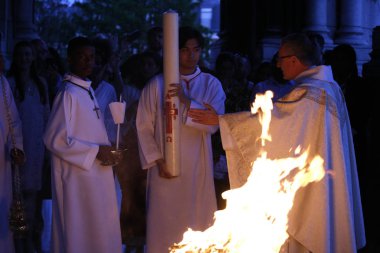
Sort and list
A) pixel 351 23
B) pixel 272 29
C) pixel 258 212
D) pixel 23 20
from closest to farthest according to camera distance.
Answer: pixel 258 212
pixel 351 23
pixel 272 29
pixel 23 20

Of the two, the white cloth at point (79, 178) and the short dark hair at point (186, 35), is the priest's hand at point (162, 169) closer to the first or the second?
the white cloth at point (79, 178)

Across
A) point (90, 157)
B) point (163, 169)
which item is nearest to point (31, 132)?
point (90, 157)

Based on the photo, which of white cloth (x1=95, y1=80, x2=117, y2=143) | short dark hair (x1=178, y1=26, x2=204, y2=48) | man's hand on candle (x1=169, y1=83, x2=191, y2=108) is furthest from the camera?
white cloth (x1=95, y1=80, x2=117, y2=143)

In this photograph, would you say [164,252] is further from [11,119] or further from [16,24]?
[16,24]

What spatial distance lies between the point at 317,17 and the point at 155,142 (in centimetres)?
588

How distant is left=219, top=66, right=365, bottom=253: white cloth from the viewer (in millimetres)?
5324

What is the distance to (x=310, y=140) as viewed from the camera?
538 centimetres

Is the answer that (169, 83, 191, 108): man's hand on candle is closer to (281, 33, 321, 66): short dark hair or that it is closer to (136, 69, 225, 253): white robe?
(136, 69, 225, 253): white robe

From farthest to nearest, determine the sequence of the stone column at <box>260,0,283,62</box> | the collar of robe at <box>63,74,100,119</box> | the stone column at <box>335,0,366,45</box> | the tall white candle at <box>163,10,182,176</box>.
Result: the stone column at <box>260,0,283,62</box>, the stone column at <box>335,0,366,45</box>, the collar of robe at <box>63,74,100,119</box>, the tall white candle at <box>163,10,182,176</box>

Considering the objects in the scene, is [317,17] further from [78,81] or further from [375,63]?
[78,81]

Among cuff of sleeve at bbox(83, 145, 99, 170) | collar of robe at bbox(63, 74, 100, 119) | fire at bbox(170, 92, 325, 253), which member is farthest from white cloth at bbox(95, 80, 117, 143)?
fire at bbox(170, 92, 325, 253)

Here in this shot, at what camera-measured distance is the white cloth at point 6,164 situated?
6.01 meters

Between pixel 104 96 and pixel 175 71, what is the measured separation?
120cm

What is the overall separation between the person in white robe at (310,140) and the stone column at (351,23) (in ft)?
18.6
